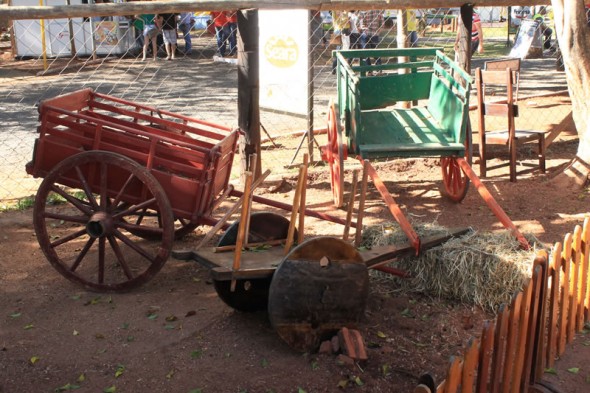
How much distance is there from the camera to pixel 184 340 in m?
4.82

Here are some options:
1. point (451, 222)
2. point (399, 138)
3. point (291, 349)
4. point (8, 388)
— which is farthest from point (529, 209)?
point (8, 388)

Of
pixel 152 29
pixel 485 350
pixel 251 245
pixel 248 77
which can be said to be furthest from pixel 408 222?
pixel 152 29

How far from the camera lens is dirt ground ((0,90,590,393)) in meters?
4.34

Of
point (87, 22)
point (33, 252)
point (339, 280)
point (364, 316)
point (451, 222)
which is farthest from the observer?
point (87, 22)

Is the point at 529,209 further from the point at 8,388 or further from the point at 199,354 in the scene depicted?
the point at 8,388

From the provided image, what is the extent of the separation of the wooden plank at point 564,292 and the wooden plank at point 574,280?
9 cm

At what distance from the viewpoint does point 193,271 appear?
19.8ft

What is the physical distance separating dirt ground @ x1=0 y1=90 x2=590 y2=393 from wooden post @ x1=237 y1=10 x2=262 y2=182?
1.54m

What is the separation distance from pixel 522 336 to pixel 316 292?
1.21 metres

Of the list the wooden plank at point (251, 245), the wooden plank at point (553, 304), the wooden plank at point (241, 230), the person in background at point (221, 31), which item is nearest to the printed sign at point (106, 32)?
the person in background at point (221, 31)

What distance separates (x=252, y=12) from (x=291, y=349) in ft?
13.4

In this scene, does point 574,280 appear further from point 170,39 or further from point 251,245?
point 170,39

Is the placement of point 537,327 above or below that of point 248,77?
below

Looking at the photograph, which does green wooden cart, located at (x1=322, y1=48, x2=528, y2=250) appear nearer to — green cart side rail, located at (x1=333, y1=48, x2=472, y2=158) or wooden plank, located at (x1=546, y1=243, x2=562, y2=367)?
green cart side rail, located at (x1=333, y1=48, x2=472, y2=158)
